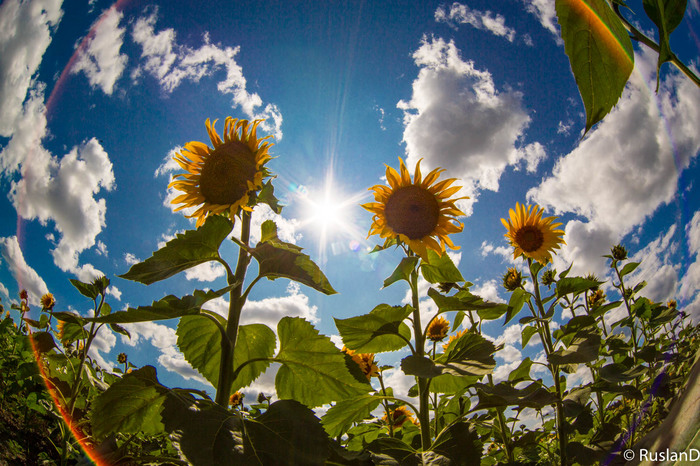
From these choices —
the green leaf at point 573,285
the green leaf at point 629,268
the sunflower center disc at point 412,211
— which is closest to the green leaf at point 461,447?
the sunflower center disc at point 412,211

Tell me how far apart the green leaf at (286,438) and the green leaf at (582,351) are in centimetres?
111

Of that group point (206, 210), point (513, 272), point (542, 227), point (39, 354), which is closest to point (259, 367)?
point (206, 210)

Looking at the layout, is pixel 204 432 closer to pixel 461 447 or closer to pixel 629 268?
pixel 461 447

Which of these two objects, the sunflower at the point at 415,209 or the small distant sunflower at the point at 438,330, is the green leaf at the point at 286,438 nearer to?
the sunflower at the point at 415,209

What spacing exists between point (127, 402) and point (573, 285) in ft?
6.69

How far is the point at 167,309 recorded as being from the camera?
Result: 0.85 meters

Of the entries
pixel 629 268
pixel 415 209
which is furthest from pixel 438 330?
pixel 415 209

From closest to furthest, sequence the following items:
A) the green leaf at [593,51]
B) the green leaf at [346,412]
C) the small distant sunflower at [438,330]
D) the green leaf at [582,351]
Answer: the green leaf at [593,51]
the green leaf at [346,412]
the green leaf at [582,351]
the small distant sunflower at [438,330]

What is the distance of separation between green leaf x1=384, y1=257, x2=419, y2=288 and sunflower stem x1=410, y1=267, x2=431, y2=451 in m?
0.10

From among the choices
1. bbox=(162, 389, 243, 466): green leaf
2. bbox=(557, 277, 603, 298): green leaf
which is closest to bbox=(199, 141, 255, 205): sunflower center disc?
bbox=(162, 389, 243, 466): green leaf

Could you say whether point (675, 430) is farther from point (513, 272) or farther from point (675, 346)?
point (675, 346)

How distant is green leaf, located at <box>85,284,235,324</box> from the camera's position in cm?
83

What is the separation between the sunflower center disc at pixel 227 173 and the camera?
5.27 ft

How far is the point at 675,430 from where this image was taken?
19 cm
